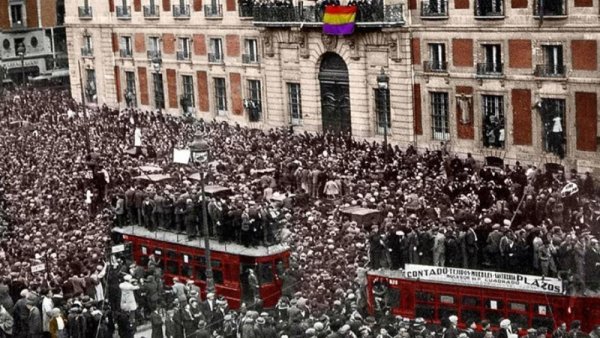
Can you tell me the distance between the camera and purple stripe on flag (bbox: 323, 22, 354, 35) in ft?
186

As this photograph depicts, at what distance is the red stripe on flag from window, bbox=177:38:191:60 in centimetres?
1639

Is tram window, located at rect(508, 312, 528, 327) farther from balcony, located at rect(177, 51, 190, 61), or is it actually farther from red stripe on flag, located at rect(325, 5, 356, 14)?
balcony, located at rect(177, 51, 190, 61)

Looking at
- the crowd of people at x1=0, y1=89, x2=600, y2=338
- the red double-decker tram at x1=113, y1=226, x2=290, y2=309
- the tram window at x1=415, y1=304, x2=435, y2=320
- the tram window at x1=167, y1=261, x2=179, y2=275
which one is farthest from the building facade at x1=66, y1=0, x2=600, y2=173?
the tram window at x1=415, y1=304, x2=435, y2=320

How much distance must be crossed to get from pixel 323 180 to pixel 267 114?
20841 millimetres

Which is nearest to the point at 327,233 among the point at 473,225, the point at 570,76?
the point at 473,225

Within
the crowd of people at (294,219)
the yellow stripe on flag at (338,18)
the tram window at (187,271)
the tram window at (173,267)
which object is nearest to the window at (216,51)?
the crowd of people at (294,219)

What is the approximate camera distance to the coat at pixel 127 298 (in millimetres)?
33438

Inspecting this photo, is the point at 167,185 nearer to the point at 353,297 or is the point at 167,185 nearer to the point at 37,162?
the point at 37,162

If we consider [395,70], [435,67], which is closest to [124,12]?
[395,70]

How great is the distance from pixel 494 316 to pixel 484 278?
103 centimetres

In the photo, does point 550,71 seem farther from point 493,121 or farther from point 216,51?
point 216,51

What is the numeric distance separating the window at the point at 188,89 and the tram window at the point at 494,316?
45384mm

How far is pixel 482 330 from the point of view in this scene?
91.9ft

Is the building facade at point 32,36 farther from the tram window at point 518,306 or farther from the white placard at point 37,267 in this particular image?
the tram window at point 518,306
